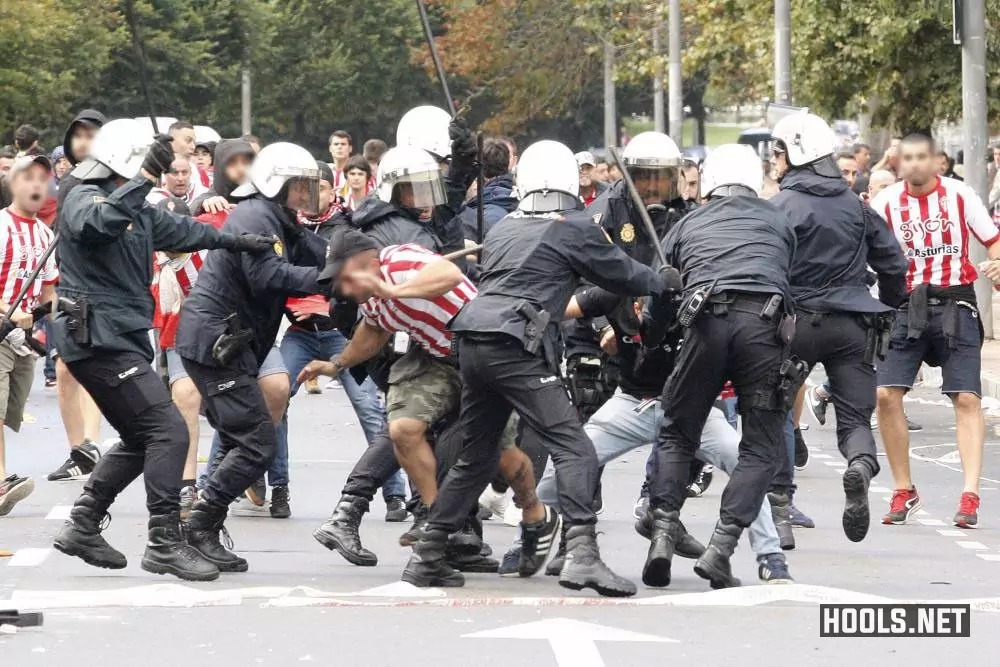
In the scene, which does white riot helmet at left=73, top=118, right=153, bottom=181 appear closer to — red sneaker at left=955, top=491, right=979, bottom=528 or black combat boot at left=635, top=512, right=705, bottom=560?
black combat boot at left=635, top=512, right=705, bottom=560

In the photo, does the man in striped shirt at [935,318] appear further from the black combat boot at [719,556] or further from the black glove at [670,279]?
the black glove at [670,279]

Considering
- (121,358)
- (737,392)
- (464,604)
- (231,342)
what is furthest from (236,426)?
(737,392)

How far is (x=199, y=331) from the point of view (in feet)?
29.7

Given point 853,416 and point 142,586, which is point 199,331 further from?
point 853,416

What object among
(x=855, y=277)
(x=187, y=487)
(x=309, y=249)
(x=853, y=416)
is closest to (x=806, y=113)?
(x=855, y=277)

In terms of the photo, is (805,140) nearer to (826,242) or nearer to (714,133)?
(826,242)

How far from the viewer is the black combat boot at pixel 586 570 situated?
7781mm

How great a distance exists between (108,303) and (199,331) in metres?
0.73

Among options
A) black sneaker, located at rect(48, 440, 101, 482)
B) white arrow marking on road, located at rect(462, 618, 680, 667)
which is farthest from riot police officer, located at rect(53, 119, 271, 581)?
black sneaker, located at rect(48, 440, 101, 482)

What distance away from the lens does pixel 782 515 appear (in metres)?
9.66

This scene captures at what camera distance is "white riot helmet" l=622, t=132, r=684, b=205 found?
9.18 m

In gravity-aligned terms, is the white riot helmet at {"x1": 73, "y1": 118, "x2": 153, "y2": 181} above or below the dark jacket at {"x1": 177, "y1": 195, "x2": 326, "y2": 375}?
above

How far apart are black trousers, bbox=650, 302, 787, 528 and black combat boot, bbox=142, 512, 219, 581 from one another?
6.10 feet

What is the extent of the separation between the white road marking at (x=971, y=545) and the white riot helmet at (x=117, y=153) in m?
4.16
